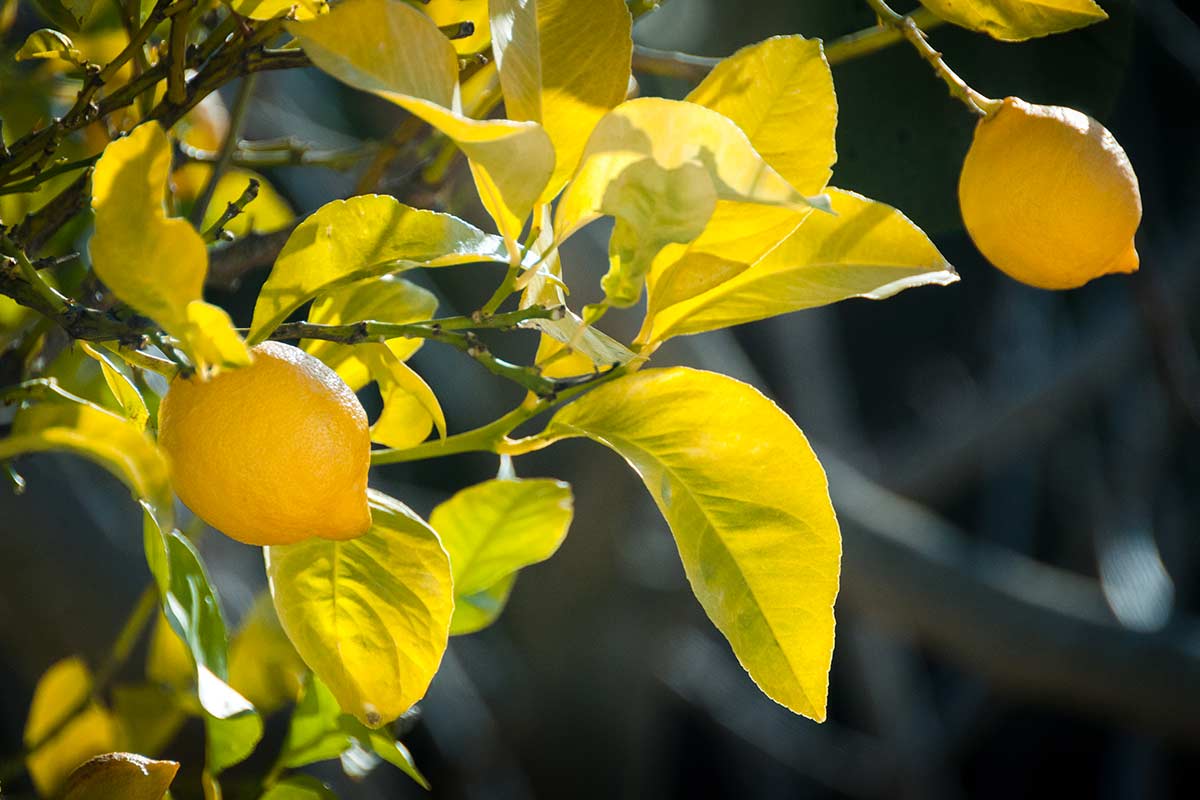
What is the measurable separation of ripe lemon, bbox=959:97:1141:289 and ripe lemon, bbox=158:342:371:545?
173 millimetres

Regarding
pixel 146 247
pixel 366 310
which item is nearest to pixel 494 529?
pixel 366 310

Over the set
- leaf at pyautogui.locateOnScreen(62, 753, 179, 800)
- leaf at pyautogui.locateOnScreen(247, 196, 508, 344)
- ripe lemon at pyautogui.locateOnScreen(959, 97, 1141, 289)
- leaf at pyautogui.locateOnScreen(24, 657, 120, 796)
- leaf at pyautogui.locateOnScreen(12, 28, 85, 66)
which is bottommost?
leaf at pyautogui.locateOnScreen(24, 657, 120, 796)

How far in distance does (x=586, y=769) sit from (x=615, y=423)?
1147 mm

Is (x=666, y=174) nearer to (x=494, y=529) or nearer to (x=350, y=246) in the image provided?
(x=350, y=246)

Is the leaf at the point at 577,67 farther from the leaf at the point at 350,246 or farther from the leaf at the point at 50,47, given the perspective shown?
the leaf at the point at 50,47

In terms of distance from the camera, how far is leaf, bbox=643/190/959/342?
0.23 m

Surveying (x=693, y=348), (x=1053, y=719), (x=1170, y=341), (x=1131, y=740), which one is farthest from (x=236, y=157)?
(x=1053, y=719)

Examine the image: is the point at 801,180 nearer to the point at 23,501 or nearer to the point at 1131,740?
the point at 23,501

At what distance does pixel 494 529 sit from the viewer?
38 cm

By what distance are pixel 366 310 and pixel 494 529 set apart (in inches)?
4.8

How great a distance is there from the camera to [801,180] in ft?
0.81

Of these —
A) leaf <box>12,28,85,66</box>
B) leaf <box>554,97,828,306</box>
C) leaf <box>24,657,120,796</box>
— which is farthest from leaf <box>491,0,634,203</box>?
leaf <box>24,657,120,796</box>

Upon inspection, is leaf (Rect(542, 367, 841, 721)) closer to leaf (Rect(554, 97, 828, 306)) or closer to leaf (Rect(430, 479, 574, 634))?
leaf (Rect(554, 97, 828, 306))

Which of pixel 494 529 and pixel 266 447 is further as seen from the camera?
pixel 494 529
